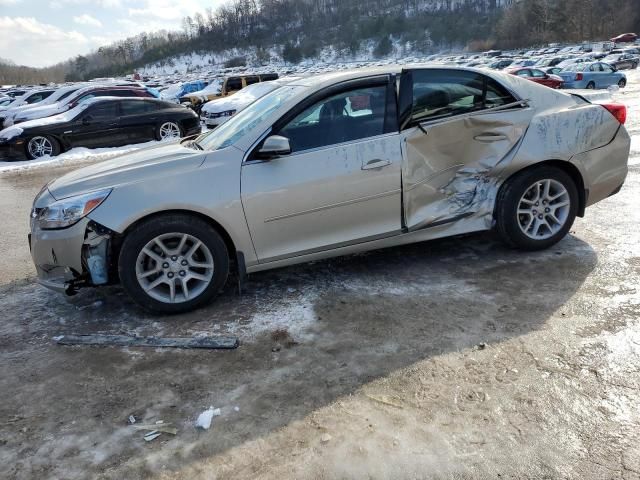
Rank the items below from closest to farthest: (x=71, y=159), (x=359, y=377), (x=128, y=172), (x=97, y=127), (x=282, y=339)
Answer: (x=359, y=377) → (x=282, y=339) → (x=128, y=172) → (x=71, y=159) → (x=97, y=127)

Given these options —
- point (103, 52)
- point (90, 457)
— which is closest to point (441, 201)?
point (90, 457)

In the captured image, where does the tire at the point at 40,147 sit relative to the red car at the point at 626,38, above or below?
below

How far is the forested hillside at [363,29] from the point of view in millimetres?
81750

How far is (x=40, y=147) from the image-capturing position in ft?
43.4

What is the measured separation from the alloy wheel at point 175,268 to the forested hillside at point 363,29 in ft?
297

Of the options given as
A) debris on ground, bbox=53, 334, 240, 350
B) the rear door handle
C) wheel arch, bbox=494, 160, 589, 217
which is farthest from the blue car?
debris on ground, bbox=53, 334, 240, 350

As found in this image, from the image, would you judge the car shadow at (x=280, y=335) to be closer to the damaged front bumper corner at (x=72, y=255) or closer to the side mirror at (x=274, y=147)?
the damaged front bumper corner at (x=72, y=255)

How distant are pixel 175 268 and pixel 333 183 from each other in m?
1.33

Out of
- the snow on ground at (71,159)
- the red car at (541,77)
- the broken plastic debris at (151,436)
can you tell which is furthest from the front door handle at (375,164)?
the red car at (541,77)

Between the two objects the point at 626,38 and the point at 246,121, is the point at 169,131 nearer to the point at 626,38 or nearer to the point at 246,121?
the point at 246,121

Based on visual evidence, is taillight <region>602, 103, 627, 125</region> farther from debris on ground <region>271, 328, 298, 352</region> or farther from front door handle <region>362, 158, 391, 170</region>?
debris on ground <region>271, 328, 298, 352</region>

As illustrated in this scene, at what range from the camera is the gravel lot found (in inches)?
95.5

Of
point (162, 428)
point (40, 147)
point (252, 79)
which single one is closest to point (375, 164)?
point (162, 428)

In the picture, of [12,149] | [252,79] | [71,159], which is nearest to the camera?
[71,159]
